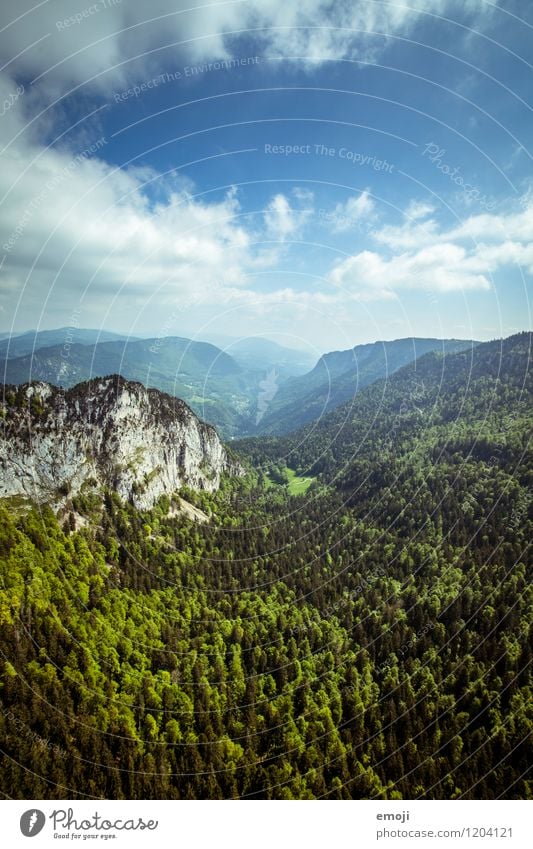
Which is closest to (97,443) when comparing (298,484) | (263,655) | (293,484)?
(263,655)

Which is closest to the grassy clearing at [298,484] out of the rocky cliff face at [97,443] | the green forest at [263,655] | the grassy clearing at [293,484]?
the grassy clearing at [293,484]

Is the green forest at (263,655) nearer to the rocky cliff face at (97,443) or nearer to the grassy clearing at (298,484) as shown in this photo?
the rocky cliff face at (97,443)

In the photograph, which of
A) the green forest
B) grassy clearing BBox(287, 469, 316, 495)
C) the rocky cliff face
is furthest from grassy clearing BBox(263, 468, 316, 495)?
the green forest

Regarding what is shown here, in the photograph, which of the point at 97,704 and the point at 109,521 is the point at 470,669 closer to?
the point at 97,704

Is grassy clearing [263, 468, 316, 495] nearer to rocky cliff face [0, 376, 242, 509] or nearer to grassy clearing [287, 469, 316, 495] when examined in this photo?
grassy clearing [287, 469, 316, 495]

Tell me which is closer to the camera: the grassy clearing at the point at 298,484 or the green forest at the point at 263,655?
the green forest at the point at 263,655

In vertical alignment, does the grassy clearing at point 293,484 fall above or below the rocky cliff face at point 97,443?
below
